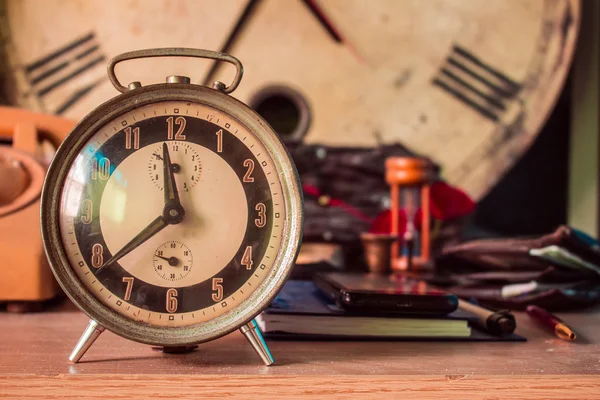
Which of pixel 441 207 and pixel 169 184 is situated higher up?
pixel 169 184

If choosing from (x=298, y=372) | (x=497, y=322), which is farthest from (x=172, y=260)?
(x=497, y=322)

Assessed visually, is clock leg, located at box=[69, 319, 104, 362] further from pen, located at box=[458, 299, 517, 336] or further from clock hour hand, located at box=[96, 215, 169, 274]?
pen, located at box=[458, 299, 517, 336]

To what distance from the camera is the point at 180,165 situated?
57 cm

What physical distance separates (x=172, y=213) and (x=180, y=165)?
0.05m

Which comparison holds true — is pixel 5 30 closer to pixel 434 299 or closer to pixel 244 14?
pixel 244 14

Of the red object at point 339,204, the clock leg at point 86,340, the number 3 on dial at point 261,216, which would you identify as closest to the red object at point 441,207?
the red object at point 339,204

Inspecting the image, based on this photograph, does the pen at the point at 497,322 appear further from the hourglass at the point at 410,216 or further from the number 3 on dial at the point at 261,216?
the hourglass at the point at 410,216

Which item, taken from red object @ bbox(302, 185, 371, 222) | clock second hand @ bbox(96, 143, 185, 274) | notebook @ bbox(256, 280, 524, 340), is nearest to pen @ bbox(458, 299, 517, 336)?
notebook @ bbox(256, 280, 524, 340)

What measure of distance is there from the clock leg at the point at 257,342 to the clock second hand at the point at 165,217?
0.14 m

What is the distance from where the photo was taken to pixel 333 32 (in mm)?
1549

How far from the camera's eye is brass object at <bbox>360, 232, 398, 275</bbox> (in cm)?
118

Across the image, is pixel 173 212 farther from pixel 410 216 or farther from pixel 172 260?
pixel 410 216

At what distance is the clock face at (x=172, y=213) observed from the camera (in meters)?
0.56

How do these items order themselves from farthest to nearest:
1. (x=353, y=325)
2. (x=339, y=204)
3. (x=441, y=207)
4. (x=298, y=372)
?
(x=339, y=204) → (x=441, y=207) → (x=353, y=325) → (x=298, y=372)
